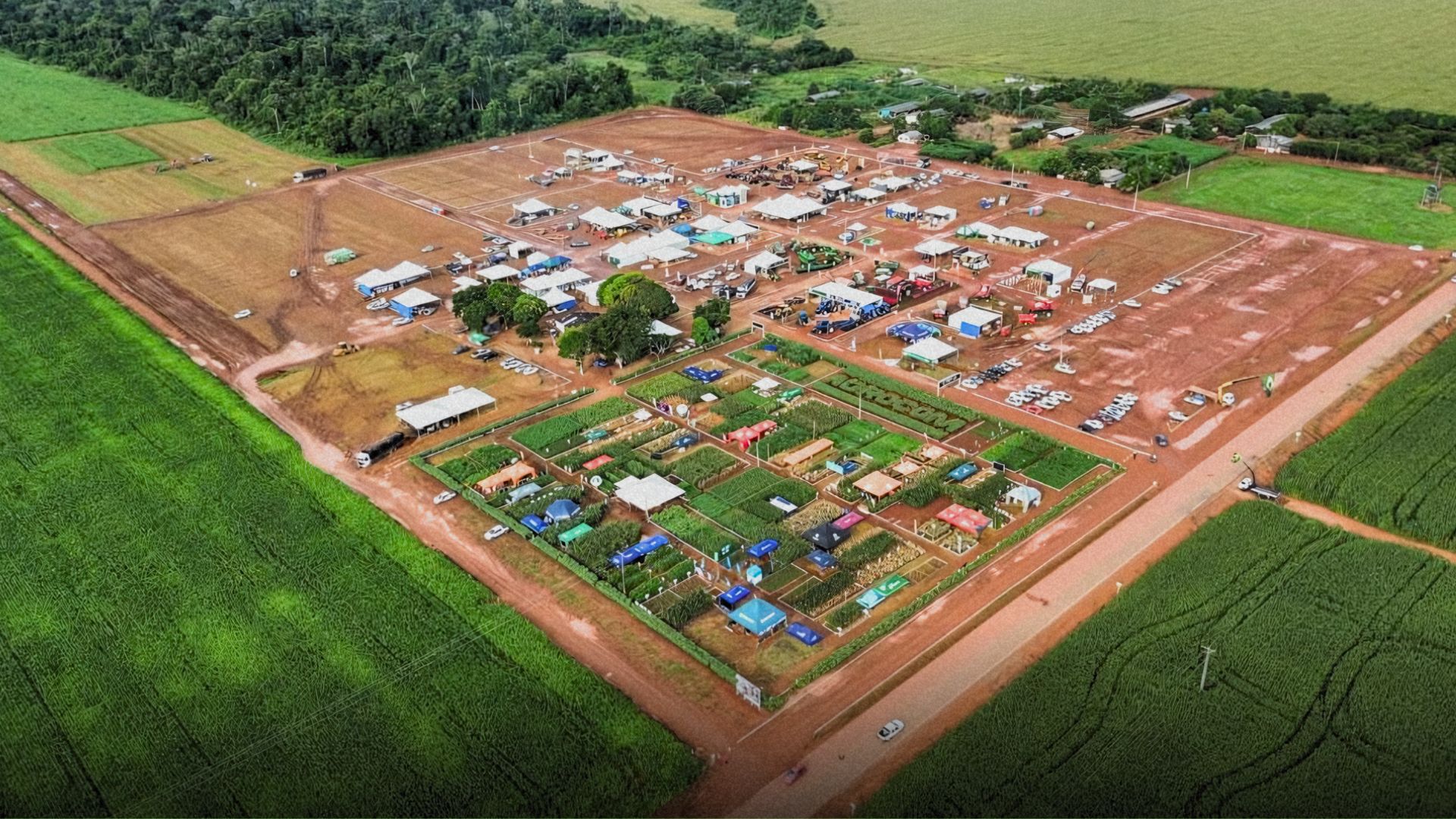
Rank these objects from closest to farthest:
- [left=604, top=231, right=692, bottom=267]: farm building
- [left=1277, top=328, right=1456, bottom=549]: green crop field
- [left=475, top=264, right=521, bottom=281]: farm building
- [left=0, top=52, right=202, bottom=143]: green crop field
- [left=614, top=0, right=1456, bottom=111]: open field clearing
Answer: [left=1277, top=328, right=1456, bottom=549]: green crop field, [left=475, top=264, right=521, bottom=281]: farm building, [left=604, top=231, right=692, bottom=267]: farm building, [left=0, top=52, right=202, bottom=143]: green crop field, [left=614, top=0, right=1456, bottom=111]: open field clearing

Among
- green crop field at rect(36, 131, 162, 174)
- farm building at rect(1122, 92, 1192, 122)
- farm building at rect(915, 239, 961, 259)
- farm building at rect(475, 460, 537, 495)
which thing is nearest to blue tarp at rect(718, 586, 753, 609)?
farm building at rect(475, 460, 537, 495)

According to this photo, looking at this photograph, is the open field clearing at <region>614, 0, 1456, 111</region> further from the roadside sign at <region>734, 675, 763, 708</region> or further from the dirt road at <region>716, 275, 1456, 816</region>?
the roadside sign at <region>734, 675, 763, 708</region>

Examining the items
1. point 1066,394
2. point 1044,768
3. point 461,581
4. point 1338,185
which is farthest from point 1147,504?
point 1338,185

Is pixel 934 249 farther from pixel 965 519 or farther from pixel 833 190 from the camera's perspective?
pixel 965 519

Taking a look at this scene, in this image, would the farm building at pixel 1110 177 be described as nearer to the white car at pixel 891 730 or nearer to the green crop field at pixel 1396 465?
the green crop field at pixel 1396 465

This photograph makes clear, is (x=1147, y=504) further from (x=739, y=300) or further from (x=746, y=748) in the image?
(x=739, y=300)

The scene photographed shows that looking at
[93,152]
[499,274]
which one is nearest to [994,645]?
[499,274]
